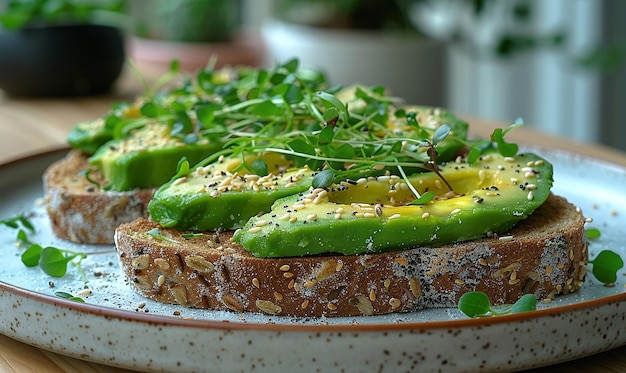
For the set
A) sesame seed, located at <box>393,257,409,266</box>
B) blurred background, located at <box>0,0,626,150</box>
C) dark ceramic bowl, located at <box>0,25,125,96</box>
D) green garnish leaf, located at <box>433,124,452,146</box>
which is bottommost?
blurred background, located at <box>0,0,626,150</box>

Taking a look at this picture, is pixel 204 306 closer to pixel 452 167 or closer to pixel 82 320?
pixel 82 320

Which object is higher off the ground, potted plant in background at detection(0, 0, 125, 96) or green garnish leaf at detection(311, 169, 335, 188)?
green garnish leaf at detection(311, 169, 335, 188)

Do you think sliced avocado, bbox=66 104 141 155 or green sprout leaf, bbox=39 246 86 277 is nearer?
green sprout leaf, bbox=39 246 86 277

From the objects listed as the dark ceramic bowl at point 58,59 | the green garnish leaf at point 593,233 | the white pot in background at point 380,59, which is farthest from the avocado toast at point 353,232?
the white pot in background at point 380,59

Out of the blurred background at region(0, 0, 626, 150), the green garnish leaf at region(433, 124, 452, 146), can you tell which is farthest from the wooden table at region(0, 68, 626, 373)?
the green garnish leaf at region(433, 124, 452, 146)

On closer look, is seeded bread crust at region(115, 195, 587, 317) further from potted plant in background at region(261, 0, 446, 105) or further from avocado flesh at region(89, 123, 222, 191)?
potted plant in background at region(261, 0, 446, 105)

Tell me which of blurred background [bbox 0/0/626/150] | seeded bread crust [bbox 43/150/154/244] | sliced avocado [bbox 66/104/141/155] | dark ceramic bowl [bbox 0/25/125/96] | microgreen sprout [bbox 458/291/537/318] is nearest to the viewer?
microgreen sprout [bbox 458/291/537/318]

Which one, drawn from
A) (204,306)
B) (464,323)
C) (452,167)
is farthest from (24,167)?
(464,323)
